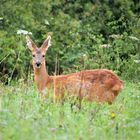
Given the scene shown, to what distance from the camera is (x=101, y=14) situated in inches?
713

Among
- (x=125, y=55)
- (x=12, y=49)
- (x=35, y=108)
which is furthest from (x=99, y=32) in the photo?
(x=35, y=108)

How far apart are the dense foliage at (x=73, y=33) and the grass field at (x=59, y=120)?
528cm

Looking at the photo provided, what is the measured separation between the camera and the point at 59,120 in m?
7.16

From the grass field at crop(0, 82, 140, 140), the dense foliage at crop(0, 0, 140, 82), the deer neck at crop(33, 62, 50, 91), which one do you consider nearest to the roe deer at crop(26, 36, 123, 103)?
the deer neck at crop(33, 62, 50, 91)

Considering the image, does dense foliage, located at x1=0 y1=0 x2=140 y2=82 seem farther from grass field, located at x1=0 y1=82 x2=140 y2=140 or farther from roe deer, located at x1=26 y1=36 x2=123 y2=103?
grass field, located at x1=0 y1=82 x2=140 y2=140

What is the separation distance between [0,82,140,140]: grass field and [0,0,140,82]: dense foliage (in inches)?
208

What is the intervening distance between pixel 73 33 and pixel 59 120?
9.50 metres

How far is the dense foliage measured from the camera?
1449 cm

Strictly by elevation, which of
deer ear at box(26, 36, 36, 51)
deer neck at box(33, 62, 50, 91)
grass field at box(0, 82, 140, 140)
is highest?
deer ear at box(26, 36, 36, 51)

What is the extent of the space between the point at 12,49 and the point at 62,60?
5.89 ft

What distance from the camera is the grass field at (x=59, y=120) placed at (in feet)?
20.7

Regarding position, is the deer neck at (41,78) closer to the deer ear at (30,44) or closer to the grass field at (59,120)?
the deer ear at (30,44)

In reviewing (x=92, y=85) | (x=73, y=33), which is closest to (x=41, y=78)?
(x=92, y=85)

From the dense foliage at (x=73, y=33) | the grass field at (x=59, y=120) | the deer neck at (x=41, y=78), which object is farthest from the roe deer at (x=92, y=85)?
the dense foliage at (x=73, y=33)
